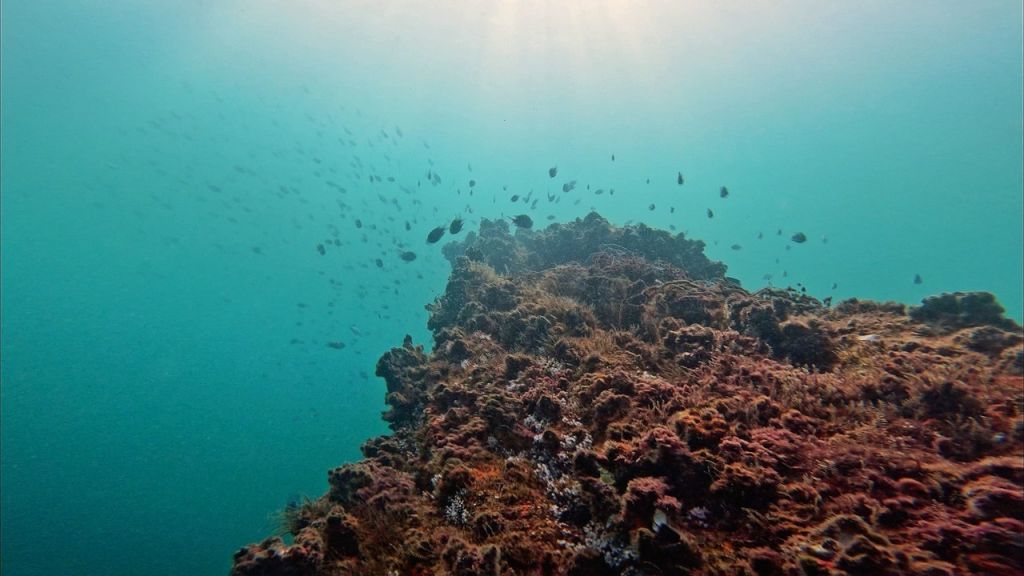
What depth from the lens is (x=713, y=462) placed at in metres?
4.36

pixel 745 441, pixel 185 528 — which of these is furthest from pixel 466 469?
pixel 185 528

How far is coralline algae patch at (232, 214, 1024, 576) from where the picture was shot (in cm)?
347

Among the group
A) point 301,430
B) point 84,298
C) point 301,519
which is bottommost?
point 301,519

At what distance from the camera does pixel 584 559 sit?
402cm

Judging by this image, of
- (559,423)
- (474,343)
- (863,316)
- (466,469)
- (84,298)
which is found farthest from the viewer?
(84,298)

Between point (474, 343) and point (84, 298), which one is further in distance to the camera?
point (84, 298)

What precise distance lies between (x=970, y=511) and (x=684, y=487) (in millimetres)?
2175

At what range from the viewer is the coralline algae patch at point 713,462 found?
11.4 feet

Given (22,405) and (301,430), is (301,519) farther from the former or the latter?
(22,405)

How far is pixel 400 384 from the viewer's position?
13125mm

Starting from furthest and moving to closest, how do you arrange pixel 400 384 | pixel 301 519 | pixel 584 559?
pixel 400 384 → pixel 301 519 → pixel 584 559

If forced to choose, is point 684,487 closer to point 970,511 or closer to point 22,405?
point 970,511

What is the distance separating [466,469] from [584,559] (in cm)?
213

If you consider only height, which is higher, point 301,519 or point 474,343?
point 474,343
